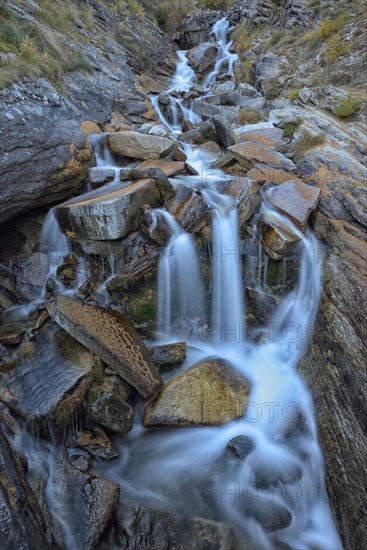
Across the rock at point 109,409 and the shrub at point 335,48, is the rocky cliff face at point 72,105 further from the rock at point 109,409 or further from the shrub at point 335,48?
the shrub at point 335,48

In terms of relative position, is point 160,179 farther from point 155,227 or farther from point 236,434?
point 236,434

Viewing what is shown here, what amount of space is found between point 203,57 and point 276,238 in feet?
52.3

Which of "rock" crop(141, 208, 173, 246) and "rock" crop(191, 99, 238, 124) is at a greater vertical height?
"rock" crop(191, 99, 238, 124)

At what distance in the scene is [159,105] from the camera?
40.7 ft

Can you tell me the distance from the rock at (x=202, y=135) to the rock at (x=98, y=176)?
397 centimetres

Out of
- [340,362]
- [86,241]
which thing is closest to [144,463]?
[340,362]

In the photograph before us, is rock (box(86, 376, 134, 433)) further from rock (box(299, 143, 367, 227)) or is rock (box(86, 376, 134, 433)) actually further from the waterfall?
rock (box(299, 143, 367, 227))

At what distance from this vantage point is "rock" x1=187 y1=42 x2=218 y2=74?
17763 millimetres

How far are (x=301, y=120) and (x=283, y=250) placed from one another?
5.39 m

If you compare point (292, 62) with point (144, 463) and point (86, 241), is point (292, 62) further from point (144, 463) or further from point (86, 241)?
point (144, 463)

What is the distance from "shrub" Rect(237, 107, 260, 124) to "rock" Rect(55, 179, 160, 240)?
21.5ft

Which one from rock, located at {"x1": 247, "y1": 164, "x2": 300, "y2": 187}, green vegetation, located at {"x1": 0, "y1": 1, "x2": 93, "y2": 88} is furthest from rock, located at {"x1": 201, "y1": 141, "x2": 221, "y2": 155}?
green vegetation, located at {"x1": 0, "y1": 1, "x2": 93, "y2": 88}

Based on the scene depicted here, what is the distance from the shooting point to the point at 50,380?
490 cm

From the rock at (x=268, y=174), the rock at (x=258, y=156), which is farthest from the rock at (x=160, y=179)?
the rock at (x=258, y=156)
